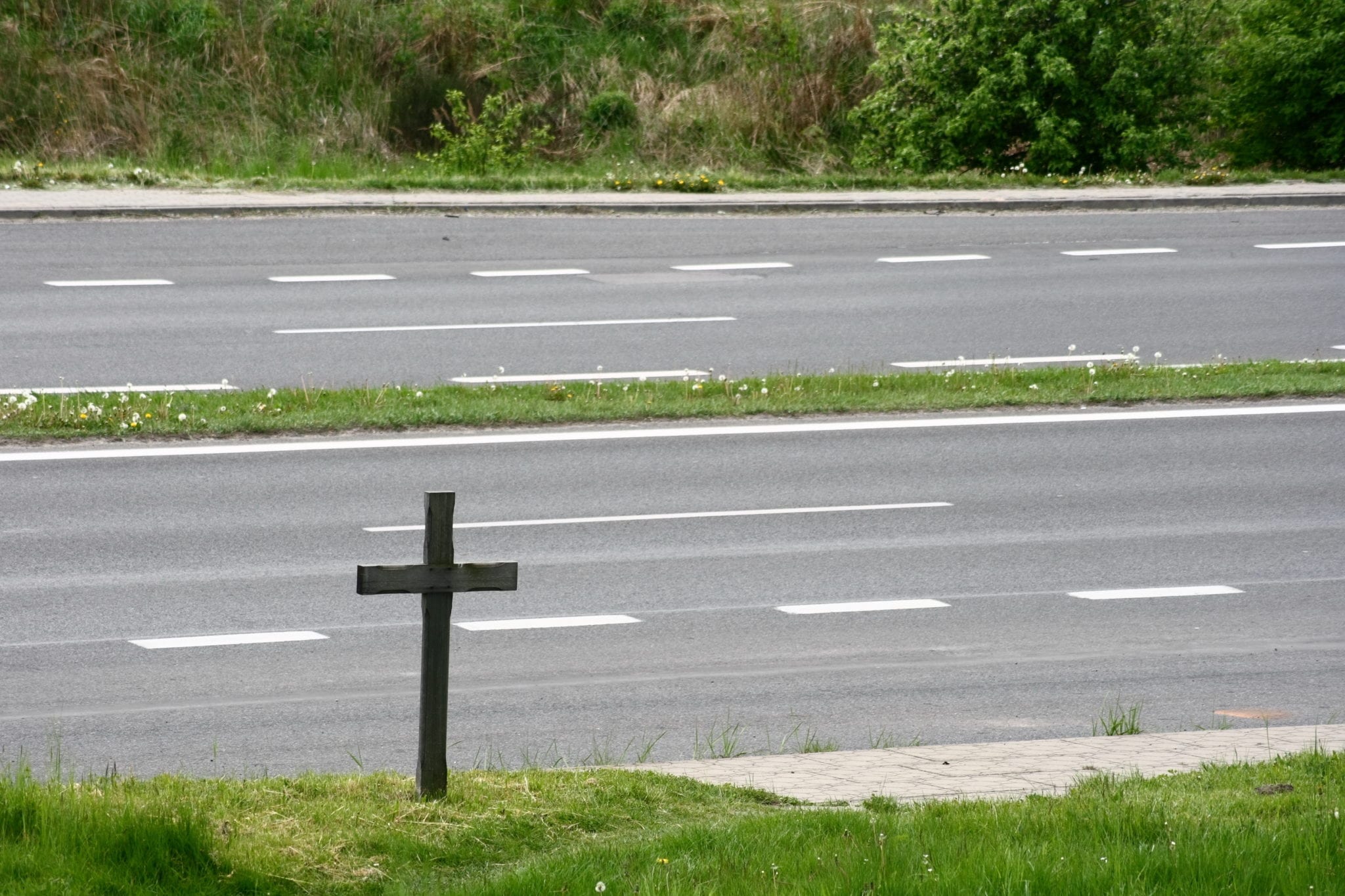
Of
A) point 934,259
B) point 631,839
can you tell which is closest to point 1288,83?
point 934,259

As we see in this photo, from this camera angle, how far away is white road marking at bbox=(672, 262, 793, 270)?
72.9 ft

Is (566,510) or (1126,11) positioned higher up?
(1126,11)

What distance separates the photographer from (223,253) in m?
21.8

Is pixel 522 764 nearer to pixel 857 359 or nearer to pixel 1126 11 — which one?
pixel 857 359

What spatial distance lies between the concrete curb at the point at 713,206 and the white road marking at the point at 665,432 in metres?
9.45

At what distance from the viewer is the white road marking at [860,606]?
1087cm

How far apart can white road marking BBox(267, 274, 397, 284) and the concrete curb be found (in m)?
3.27

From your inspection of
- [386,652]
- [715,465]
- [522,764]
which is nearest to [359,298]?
[715,465]

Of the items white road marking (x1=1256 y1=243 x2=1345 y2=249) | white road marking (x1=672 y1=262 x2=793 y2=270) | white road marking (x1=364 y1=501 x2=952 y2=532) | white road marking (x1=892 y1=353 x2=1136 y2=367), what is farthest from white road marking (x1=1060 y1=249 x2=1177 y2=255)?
white road marking (x1=364 y1=501 x2=952 y2=532)

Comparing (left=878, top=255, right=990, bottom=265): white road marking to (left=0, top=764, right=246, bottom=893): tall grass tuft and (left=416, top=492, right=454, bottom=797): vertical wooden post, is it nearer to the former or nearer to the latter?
(left=416, top=492, right=454, bottom=797): vertical wooden post

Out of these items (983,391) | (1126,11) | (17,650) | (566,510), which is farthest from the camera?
→ (1126,11)

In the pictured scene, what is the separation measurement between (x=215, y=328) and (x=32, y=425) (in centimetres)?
371

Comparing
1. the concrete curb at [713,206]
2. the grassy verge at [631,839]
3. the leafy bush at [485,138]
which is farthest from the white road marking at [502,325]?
the grassy verge at [631,839]

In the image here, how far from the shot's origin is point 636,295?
68.2 ft
